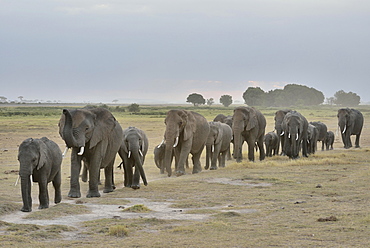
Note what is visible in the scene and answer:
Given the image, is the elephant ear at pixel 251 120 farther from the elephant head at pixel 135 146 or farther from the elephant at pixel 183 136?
the elephant head at pixel 135 146

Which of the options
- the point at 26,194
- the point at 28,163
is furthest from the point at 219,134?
the point at 26,194

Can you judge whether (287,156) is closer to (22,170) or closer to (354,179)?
(354,179)

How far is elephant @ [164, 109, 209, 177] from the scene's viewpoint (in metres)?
19.6

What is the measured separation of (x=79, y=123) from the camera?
14383 millimetres

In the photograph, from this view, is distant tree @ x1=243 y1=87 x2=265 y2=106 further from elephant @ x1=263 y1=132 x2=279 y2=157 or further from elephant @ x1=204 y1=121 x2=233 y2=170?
elephant @ x1=204 y1=121 x2=233 y2=170

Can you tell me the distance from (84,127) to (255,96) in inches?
7084

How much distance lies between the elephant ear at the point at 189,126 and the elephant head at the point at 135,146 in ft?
10.1

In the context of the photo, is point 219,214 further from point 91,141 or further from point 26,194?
point 91,141

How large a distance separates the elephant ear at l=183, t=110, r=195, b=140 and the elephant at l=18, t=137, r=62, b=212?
738 cm

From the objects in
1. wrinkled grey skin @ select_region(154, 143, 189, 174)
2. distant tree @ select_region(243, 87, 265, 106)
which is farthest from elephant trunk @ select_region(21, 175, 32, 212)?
distant tree @ select_region(243, 87, 265, 106)

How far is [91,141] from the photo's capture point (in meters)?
14.9

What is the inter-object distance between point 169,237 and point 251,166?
1321cm

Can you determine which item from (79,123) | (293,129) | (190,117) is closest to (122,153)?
(79,123)

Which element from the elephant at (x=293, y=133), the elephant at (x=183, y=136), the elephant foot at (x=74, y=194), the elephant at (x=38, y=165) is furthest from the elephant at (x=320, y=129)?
the elephant at (x=38, y=165)
